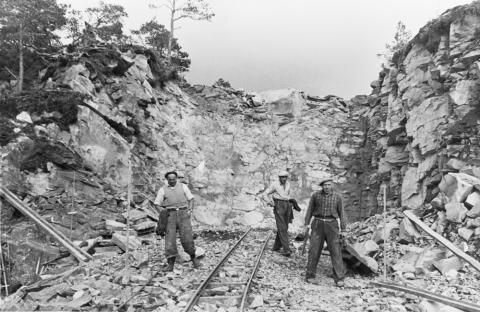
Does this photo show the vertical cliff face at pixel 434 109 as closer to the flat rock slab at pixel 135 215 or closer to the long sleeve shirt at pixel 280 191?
the long sleeve shirt at pixel 280 191

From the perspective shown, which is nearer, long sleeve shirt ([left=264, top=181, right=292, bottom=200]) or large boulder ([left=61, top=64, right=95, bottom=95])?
long sleeve shirt ([left=264, top=181, right=292, bottom=200])

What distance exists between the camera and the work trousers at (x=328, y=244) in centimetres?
679

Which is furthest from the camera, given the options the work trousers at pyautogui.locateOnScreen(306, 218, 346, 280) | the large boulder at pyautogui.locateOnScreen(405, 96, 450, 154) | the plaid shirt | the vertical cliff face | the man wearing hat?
the large boulder at pyautogui.locateOnScreen(405, 96, 450, 154)

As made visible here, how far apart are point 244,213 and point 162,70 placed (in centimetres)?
941

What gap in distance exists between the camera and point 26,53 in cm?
1898

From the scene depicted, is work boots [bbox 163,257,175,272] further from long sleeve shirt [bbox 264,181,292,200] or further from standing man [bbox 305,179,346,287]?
long sleeve shirt [bbox 264,181,292,200]

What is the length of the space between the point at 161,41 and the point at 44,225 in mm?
22868

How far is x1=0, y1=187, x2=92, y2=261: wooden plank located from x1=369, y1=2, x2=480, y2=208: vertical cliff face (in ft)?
29.7

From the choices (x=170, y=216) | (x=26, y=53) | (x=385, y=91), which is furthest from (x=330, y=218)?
(x=26, y=53)

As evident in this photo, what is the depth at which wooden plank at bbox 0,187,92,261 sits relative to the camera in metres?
7.90

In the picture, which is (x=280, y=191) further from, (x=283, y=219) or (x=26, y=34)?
(x=26, y=34)

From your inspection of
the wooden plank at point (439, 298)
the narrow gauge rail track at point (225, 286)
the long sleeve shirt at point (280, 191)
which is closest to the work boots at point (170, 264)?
the narrow gauge rail track at point (225, 286)

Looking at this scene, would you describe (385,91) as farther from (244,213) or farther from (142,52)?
(142,52)

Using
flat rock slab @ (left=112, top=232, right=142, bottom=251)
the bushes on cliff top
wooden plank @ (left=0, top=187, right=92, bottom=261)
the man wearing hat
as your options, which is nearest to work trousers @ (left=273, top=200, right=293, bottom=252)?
the man wearing hat
